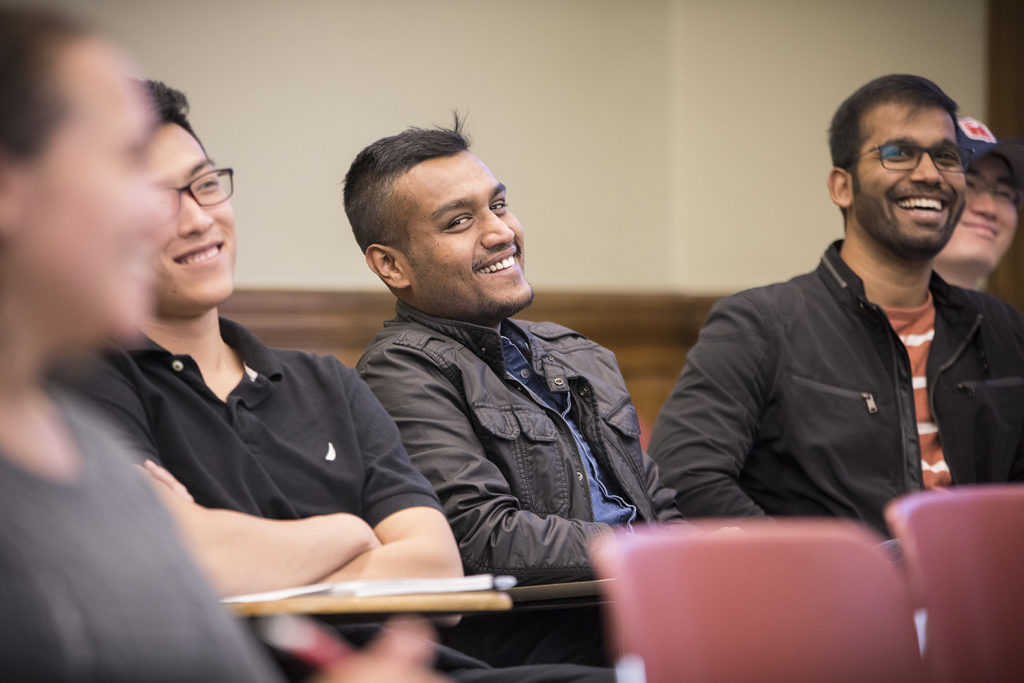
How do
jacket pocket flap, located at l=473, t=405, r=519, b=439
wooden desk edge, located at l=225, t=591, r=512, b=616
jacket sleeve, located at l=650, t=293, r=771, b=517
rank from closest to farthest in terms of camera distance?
wooden desk edge, located at l=225, t=591, r=512, b=616
jacket pocket flap, located at l=473, t=405, r=519, b=439
jacket sleeve, located at l=650, t=293, r=771, b=517

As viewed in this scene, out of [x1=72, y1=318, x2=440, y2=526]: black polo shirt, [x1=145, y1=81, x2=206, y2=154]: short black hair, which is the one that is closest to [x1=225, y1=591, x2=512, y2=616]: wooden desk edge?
[x1=72, y1=318, x2=440, y2=526]: black polo shirt

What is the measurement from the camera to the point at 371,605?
3.97 ft

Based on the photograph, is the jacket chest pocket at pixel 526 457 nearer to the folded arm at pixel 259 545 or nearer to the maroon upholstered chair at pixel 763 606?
the folded arm at pixel 259 545

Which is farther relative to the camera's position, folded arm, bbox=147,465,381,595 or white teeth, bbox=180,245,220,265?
white teeth, bbox=180,245,220,265

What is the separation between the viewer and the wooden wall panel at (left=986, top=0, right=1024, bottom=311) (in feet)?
15.7

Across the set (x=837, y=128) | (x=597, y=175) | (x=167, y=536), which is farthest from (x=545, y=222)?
(x=167, y=536)

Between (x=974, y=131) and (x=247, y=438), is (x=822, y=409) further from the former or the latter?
(x=247, y=438)

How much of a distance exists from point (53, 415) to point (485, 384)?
4.42 ft

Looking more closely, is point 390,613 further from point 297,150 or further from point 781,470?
point 297,150

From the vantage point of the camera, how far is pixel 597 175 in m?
4.53

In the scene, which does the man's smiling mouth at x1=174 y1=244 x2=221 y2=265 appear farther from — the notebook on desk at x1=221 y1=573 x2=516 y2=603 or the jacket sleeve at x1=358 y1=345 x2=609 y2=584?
the notebook on desk at x1=221 y1=573 x2=516 y2=603

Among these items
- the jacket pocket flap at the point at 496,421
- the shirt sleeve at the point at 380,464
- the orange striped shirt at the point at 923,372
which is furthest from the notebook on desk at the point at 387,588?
the orange striped shirt at the point at 923,372

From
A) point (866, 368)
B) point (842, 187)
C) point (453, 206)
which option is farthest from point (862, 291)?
point (453, 206)

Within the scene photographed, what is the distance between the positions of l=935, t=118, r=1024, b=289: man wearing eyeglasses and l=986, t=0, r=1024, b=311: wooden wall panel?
151 centimetres
